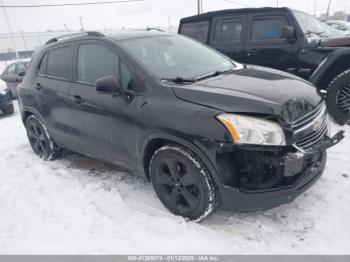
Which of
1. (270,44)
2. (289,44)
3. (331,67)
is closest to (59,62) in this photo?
(270,44)

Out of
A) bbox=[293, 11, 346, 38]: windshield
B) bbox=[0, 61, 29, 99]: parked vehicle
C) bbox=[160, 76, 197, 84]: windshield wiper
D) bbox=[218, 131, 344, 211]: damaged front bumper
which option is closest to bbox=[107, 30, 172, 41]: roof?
bbox=[160, 76, 197, 84]: windshield wiper

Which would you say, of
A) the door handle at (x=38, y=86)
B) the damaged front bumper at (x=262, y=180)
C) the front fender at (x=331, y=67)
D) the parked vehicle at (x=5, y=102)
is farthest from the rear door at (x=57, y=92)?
the parked vehicle at (x=5, y=102)

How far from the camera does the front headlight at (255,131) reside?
96.0 inches

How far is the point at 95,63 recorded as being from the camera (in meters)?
3.60

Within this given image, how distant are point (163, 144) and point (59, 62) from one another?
215 centimetres

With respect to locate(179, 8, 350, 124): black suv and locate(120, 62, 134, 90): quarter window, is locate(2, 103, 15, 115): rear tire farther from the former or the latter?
→ locate(120, 62, 134, 90): quarter window

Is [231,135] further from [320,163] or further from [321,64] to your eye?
[321,64]

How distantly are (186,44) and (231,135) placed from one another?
1.91m

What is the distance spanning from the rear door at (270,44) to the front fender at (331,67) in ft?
2.19

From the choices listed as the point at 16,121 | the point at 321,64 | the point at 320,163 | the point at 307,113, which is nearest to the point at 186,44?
the point at 307,113

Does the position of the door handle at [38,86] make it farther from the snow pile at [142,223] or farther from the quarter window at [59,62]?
the snow pile at [142,223]

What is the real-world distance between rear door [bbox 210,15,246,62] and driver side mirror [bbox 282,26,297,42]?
0.85 metres

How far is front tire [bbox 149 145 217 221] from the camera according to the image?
8.86 feet

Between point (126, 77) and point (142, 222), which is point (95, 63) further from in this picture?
point (142, 222)
